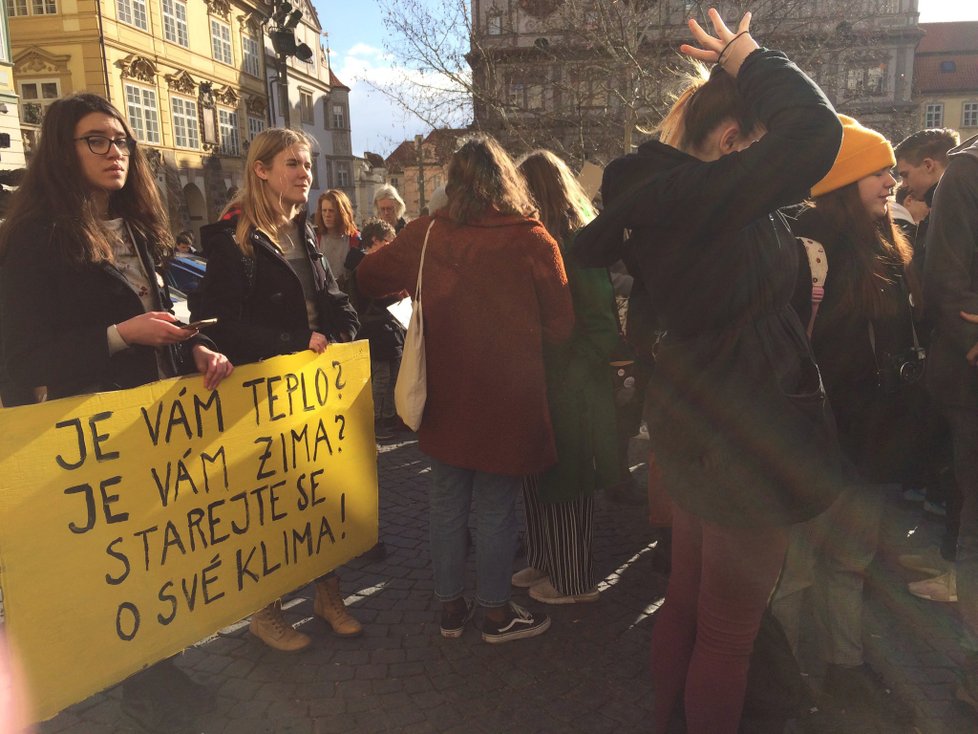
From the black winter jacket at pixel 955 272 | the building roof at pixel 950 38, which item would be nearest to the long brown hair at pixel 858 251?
the black winter jacket at pixel 955 272

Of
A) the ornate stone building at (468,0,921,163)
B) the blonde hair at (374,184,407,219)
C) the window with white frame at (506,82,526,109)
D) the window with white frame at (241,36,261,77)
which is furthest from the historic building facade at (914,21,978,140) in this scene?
the blonde hair at (374,184,407,219)

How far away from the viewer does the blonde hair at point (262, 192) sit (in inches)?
115

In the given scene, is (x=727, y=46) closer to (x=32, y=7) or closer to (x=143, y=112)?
(x=143, y=112)

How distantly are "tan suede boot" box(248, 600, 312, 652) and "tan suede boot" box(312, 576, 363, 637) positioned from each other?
138 mm

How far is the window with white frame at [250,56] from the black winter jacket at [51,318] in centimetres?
3961

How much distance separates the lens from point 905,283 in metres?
2.73

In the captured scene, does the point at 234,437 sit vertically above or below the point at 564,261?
below

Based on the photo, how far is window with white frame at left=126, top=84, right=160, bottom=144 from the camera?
2811 cm

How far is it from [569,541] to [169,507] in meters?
1.76

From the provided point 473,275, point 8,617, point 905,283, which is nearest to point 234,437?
point 8,617

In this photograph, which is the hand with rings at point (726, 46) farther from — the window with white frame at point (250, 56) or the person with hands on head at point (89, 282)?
the window with white frame at point (250, 56)

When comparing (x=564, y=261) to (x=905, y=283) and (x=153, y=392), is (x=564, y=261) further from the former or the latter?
(x=153, y=392)

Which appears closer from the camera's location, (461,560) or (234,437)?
(234,437)

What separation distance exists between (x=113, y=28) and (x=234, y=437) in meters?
30.1
